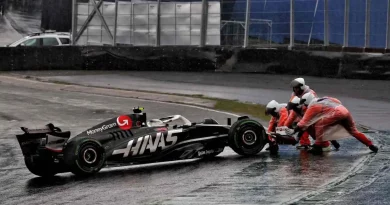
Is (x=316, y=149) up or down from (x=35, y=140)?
down

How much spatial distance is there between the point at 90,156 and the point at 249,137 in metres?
2.59

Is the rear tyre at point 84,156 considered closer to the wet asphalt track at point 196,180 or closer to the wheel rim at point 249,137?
the wet asphalt track at point 196,180

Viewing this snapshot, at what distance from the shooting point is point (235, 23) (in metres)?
29.5

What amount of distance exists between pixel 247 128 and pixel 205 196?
3.29 meters

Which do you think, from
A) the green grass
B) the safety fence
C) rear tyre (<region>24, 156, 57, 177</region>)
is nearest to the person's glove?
rear tyre (<region>24, 156, 57, 177</region>)

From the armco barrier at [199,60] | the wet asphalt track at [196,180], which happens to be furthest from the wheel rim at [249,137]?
the armco barrier at [199,60]

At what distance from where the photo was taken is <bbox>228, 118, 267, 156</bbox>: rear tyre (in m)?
12.4

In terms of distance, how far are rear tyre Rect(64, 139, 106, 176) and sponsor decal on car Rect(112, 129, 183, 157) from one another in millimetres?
305

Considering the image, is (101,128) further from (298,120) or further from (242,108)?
(242,108)

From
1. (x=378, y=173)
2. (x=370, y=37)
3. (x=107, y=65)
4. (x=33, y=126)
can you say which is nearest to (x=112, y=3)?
(x=107, y=65)

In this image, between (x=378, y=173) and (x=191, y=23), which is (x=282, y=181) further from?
(x=191, y=23)

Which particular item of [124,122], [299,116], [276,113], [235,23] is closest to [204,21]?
[235,23]

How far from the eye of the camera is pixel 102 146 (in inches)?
443

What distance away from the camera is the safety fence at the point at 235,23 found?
26828 millimetres
